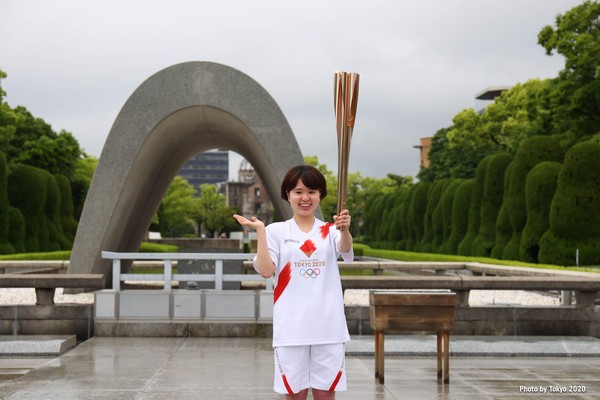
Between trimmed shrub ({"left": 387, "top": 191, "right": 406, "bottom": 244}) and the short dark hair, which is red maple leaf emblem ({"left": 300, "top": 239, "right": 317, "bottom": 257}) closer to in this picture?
the short dark hair

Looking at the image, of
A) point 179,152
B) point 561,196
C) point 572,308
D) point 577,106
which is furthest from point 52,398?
point 577,106

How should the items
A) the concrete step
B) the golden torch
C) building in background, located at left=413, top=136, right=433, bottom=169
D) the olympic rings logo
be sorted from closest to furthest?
the golden torch, the olympic rings logo, the concrete step, building in background, located at left=413, top=136, right=433, bottom=169

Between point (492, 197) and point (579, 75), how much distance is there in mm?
7387

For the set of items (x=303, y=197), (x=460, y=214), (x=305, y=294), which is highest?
(x=460, y=214)

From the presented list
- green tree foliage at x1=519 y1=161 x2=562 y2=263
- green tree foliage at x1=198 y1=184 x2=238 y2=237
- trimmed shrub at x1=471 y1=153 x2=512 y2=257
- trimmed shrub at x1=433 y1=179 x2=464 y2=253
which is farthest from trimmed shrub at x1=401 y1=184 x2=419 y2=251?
green tree foliage at x1=198 y1=184 x2=238 y2=237

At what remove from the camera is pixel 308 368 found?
14.4ft

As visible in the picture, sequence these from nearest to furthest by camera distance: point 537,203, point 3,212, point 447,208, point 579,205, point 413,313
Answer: point 413,313 → point 579,205 → point 537,203 → point 3,212 → point 447,208

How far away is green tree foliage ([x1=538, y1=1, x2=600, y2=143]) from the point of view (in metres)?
34.1

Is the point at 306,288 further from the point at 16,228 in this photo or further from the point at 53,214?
the point at 53,214

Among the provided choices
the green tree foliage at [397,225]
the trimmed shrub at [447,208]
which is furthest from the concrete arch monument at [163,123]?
the green tree foliage at [397,225]

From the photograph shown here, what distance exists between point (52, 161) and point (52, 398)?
46430 millimetres

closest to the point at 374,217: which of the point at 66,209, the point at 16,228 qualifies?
the point at 66,209

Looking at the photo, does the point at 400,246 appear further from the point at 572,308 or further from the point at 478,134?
the point at 572,308

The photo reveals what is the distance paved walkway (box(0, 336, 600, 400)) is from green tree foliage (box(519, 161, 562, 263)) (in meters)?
17.5
